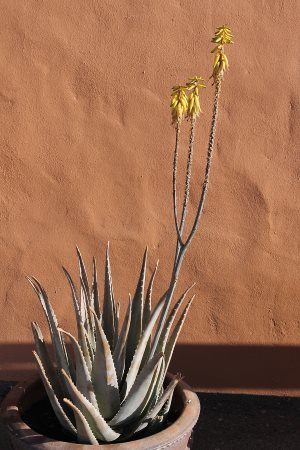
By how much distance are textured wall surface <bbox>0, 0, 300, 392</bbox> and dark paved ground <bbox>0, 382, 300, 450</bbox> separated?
16cm

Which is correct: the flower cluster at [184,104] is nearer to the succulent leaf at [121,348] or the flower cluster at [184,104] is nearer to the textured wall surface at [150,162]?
the succulent leaf at [121,348]

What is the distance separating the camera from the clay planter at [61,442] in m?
2.08

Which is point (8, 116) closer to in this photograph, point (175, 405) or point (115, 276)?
point (115, 276)

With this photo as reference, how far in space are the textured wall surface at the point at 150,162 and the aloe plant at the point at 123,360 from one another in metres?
0.72

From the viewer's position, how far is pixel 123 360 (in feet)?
7.37

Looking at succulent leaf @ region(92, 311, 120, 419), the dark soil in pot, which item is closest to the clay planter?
the dark soil in pot

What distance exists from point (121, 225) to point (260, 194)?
24.9 inches

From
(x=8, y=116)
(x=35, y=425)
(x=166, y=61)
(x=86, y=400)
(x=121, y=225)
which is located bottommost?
(x=35, y=425)

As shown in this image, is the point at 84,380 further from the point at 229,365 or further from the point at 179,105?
the point at 229,365

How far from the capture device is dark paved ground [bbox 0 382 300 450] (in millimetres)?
2959

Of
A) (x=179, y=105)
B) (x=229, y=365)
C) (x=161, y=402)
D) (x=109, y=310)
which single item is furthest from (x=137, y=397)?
(x=229, y=365)

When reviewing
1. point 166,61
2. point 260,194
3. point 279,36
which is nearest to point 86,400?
point 260,194

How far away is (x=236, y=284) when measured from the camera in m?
3.09

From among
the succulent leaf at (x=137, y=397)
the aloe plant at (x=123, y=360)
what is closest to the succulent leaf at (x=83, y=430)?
the aloe plant at (x=123, y=360)
